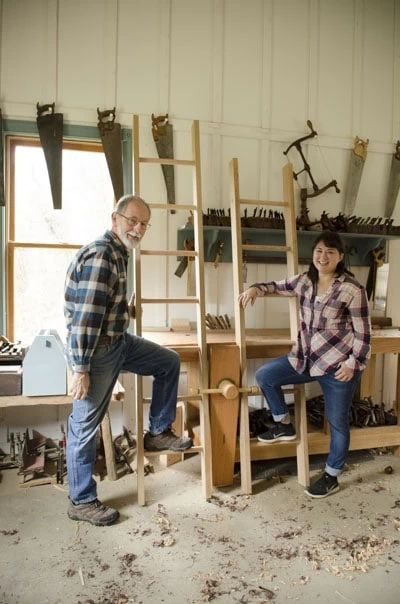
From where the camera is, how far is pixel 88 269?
2.11 meters

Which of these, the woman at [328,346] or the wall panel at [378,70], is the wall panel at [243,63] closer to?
the wall panel at [378,70]

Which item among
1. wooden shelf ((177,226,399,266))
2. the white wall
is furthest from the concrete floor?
wooden shelf ((177,226,399,266))

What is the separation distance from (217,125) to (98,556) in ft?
10.7

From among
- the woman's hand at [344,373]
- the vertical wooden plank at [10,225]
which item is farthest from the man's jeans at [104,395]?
the vertical wooden plank at [10,225]

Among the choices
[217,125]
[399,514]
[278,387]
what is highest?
[217,125]

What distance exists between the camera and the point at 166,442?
2590mm

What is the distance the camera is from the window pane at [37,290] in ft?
11.0

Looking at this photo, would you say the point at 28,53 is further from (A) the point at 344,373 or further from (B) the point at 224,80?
(A) the point at 344,373

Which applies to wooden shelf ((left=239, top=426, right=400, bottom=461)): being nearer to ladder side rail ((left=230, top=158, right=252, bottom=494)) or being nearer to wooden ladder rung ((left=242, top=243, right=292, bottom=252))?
ladder side rail ((left=230, top=158, right=252, bottom=494))

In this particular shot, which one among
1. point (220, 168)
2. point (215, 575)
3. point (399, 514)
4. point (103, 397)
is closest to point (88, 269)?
point (103, 397)

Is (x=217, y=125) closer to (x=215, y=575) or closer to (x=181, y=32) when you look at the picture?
(x=181, y=32)

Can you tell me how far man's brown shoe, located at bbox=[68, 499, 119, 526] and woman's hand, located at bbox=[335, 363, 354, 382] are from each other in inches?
61.5

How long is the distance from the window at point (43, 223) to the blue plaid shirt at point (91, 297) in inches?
52.0

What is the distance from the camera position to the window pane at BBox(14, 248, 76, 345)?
3.34 m
